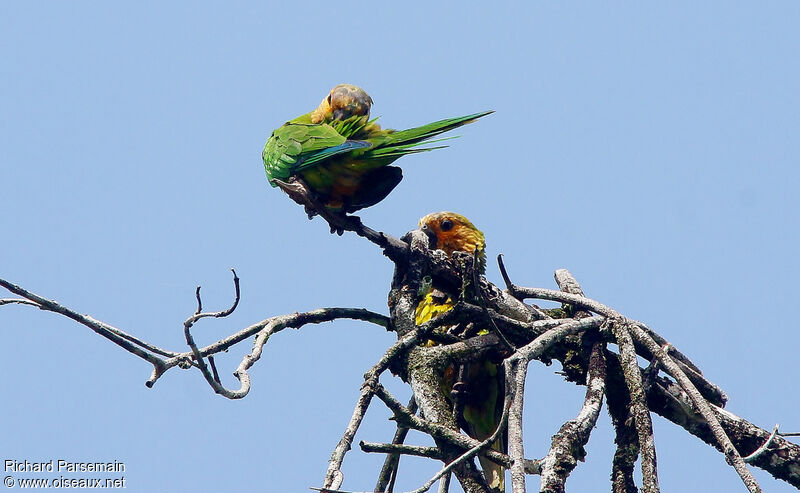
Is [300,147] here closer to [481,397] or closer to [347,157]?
[347,157]

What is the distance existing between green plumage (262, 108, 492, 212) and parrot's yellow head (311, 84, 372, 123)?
1.98 feet

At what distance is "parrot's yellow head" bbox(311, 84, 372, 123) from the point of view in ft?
21.3

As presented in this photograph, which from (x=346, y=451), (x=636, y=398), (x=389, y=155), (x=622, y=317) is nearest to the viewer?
(x=346, y=451)

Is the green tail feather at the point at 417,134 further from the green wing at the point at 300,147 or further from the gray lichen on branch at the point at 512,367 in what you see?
the gray lichen on branch at the point at 512,367

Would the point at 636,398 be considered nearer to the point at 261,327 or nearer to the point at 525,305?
the point at 525,305

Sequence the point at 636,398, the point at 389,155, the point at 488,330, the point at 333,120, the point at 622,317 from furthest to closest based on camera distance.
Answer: the point at 333,120 < the point at 389,155 < the point at 488,330 < the point at 622,317 < the point at 636,398

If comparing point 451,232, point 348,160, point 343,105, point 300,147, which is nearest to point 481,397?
point 451,232

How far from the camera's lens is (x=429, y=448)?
10.4 ft

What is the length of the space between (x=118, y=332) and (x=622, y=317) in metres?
2.40

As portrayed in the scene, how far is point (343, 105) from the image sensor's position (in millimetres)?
6496

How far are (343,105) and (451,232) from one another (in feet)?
4.41

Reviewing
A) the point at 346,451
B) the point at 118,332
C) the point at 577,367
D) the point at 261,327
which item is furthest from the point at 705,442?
the point at 118,332

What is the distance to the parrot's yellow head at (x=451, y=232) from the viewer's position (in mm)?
6191

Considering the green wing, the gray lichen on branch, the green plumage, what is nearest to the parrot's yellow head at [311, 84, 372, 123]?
the green wing
